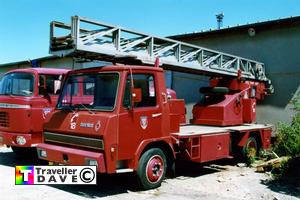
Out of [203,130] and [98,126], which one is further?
[203,130]

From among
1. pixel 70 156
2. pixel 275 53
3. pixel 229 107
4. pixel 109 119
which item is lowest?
pixel 70 156

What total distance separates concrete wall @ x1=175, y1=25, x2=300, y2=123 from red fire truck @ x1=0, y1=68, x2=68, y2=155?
23.7ft

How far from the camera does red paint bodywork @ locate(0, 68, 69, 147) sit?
9047 mm

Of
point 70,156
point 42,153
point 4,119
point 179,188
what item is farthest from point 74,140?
point 4,119

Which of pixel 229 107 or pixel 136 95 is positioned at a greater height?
pixel 136 95

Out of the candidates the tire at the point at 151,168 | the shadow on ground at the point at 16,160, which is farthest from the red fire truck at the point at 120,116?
the shadow on ground at the point at 16,160

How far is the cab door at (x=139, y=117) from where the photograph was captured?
22.2 ft

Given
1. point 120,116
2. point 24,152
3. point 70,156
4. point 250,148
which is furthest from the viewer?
point 250,148

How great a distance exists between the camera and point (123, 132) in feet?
22.2

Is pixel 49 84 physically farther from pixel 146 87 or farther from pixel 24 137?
pixel 146 87

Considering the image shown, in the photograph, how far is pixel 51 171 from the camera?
22.2 feet

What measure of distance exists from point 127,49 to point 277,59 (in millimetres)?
7065

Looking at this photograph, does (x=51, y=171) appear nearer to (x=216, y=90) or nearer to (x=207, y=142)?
(x=207, y=142)

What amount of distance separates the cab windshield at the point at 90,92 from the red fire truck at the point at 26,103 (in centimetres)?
161
